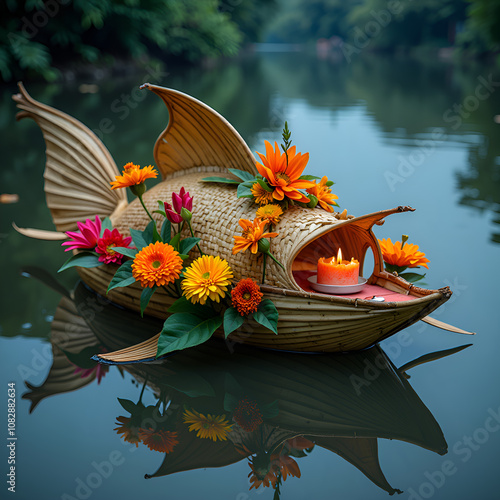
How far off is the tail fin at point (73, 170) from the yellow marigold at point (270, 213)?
1044 millimetres

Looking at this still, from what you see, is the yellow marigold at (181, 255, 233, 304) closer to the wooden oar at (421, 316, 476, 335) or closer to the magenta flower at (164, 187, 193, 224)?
the magenta flower at (164, 187, 193, 224)

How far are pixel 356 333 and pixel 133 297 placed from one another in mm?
981

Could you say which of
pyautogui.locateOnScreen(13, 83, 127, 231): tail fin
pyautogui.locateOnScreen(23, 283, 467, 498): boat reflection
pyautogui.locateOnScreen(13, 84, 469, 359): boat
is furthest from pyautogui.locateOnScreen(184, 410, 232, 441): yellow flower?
pyautogui.locateOnScreen(13, 83, 127, 231): tail fin

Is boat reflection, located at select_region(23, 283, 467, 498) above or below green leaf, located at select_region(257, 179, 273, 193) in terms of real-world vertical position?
below

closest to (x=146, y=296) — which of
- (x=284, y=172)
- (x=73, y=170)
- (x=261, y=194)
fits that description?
(x=261, y=194)

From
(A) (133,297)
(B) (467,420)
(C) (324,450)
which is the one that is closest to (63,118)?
(A) (133,297)

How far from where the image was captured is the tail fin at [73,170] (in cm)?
288

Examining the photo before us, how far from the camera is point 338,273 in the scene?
2.15 m

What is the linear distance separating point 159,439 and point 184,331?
1.32 ft

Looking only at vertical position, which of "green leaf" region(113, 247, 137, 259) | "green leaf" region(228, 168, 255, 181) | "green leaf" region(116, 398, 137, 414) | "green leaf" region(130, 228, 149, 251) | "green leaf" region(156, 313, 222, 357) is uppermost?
"green leaf" region(228, 168, 255, 181)

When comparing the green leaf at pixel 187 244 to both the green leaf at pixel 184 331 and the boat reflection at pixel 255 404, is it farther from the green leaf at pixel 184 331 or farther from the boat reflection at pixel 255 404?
the boat reflection at pixel 255 404

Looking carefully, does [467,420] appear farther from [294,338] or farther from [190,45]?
[190,45]

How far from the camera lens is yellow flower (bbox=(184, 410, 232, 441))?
72.1 inches

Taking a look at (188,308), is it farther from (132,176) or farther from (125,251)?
(132,176)
